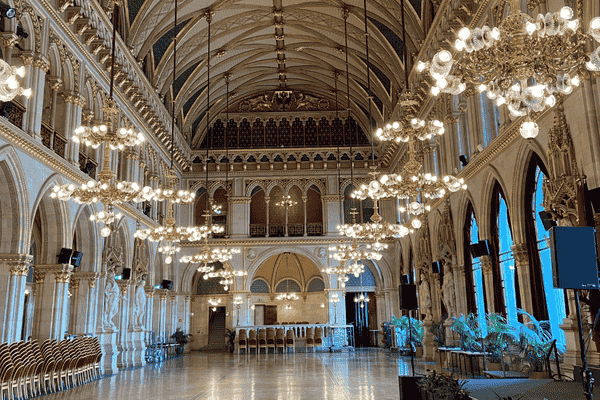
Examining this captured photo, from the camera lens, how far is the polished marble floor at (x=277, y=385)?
24.1ft

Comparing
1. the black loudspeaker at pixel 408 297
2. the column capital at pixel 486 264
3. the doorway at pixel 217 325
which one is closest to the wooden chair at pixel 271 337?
the doorway at pixel 217 325

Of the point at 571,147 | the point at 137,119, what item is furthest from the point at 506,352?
the point at 137,119

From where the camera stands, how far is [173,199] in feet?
41.7

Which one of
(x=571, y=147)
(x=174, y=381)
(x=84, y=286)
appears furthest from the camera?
(x=84, y=286)

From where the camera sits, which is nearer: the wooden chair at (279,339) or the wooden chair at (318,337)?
the wooden chair at (279,339)

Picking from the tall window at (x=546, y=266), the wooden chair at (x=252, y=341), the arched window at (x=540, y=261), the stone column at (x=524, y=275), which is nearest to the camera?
the tall window at (x=546, y=266)

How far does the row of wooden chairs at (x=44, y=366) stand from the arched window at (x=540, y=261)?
11038 mm

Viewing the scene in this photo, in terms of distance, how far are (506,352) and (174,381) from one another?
8.07m

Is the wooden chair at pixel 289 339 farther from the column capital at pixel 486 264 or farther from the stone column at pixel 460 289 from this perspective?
the column capital at pixel 486 264

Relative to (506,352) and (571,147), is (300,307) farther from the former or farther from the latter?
(571,147)

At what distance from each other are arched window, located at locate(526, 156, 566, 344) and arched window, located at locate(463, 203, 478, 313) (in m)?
3.83

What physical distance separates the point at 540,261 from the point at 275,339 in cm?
1648

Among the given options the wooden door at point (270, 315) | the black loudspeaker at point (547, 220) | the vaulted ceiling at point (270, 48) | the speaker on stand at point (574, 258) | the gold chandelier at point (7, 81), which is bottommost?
the wooden door at point (270, 315)

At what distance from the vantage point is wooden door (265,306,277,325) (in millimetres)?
31375
